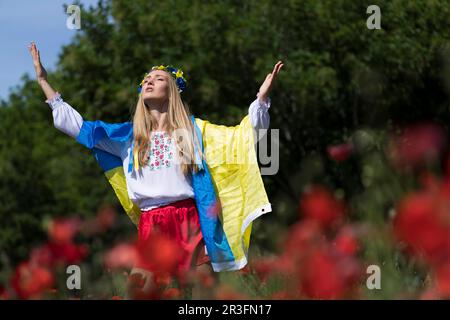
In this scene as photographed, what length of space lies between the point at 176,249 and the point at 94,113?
1176 cm

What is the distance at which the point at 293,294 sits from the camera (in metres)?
1.92

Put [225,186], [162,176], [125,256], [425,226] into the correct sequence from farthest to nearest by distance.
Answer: [225,186] < [162,176] < [125,256] < [425,226]

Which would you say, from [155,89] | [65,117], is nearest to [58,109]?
[65,117]


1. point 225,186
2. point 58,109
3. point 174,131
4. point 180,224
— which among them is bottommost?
point 180,224

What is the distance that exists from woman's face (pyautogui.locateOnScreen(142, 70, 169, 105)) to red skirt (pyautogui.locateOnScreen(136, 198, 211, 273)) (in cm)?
52

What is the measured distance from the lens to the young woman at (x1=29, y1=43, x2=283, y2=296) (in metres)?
3.95

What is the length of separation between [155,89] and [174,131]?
0.25 meters

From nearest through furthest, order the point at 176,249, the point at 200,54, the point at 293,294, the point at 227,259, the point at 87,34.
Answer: the point at 176,249 < the point at 293,294 < the point at 227,259 < the point at 200,54 < the point at 87,34

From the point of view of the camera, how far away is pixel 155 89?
413 centimetres

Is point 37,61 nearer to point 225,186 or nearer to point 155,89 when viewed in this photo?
point 155,89

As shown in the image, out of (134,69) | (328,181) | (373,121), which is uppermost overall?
(134,69)

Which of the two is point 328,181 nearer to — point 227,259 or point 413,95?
point 413,95

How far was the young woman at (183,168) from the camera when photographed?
395 cm
